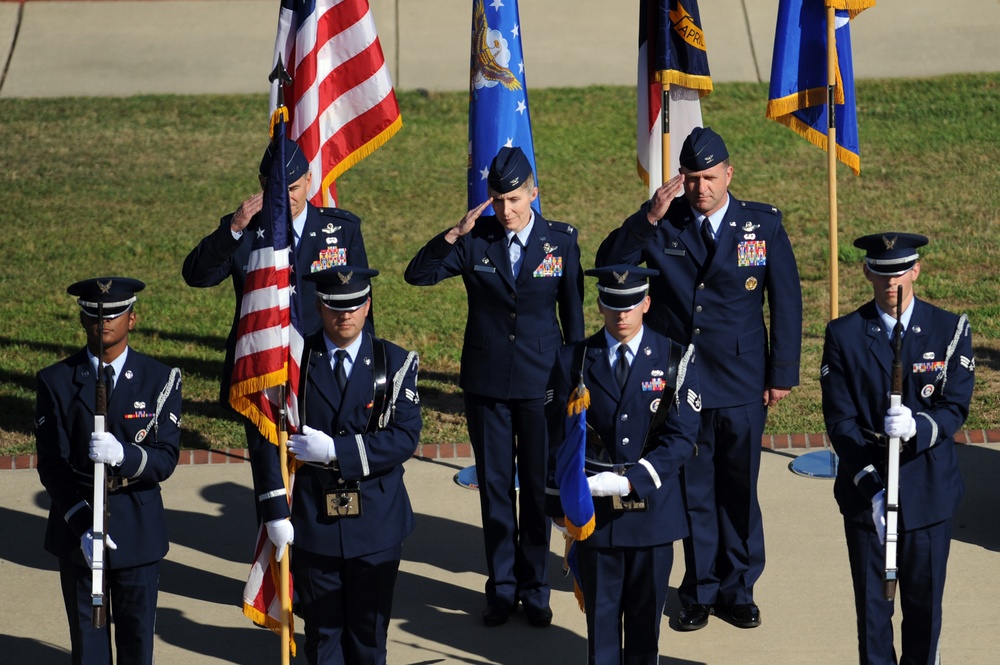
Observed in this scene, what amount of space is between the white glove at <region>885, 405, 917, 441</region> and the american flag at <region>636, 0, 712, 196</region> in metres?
2.85

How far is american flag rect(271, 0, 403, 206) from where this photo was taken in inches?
312

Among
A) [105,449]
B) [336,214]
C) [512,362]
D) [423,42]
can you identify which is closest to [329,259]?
[336,214]

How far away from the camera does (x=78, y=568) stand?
5.97 meters

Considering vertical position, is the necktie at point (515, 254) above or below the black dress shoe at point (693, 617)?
above

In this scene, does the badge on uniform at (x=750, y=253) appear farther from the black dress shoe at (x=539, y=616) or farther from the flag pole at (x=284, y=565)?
the flag pole at (x=284, y=565)

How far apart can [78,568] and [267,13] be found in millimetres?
14515

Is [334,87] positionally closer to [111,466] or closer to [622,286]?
[622,286]

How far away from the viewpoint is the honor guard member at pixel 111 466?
5926 millimetres

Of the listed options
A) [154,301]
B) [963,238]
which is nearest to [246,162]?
[154,301]

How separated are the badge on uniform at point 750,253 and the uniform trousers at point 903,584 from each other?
5.07 feet

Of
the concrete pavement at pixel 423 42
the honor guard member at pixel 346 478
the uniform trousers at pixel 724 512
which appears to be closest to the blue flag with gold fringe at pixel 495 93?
the uniform trousers at pixel 724 512

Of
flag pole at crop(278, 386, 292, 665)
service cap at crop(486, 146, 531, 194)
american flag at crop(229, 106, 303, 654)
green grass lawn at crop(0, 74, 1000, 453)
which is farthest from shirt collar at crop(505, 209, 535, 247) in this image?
green grass lawn at crop(0, 74, 1000, 453)

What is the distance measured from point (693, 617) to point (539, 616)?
698 mm

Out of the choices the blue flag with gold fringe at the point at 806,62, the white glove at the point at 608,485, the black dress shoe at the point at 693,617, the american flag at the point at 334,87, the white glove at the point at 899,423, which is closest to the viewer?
the white glove at the point at 899,423
